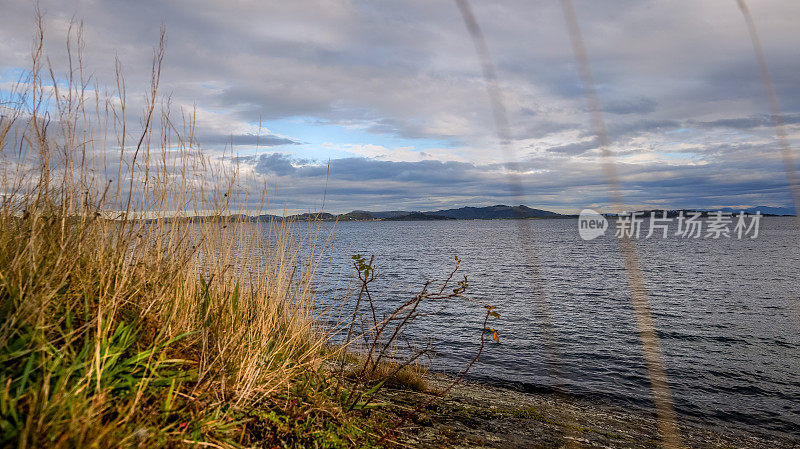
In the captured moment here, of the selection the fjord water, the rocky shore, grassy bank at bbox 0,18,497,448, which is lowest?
the fjord water

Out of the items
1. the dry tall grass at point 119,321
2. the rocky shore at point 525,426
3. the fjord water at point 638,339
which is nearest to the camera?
the dry tall grass at point 119,321

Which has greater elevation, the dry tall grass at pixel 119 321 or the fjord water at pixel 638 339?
the dry tall grass at pixel 119 321

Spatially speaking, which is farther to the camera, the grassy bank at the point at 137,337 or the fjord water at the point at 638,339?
the fjord water at the point at 638,339

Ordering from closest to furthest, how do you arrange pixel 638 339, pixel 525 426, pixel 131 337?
pixel 131 337 < pixel 525 426 < pixel 638 339

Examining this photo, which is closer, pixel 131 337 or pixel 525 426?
pixel 131 337

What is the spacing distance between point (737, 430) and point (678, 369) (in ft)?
13.2

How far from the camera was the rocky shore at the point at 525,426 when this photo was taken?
3.86 metres

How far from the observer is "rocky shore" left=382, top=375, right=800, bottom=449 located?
386 centimetres

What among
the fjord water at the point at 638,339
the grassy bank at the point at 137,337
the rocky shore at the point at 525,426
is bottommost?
the fjord water at the point at 638,339

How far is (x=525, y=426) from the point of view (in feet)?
15.4

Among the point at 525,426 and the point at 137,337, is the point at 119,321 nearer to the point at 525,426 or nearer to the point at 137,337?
the point at 137,337

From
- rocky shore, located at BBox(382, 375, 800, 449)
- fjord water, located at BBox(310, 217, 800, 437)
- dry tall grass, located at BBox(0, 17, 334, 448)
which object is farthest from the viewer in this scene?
fjord water, located at BBox(310, 217, 800, 437)

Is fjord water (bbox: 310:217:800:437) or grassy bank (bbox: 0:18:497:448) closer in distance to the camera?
grassy bank (bbox: 0:18:497:448)

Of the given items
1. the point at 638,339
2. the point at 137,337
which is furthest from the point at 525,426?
the point at 638,339
